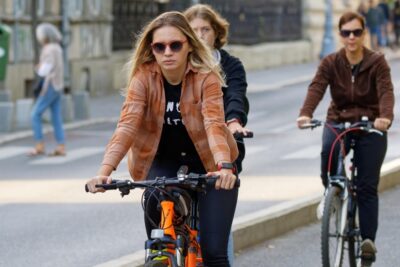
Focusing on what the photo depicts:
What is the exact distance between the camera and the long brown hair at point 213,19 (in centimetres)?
754

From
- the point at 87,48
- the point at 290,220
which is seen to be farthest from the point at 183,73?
the point at 87,48

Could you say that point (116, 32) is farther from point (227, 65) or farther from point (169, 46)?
point (169, 46)

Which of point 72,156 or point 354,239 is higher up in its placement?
point 354,239

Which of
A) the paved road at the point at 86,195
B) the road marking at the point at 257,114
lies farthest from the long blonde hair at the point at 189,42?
the road marking at the point at 257,114

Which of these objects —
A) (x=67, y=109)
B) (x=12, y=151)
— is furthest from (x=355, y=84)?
(x=67, y=109)

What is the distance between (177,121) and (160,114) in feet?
0.29

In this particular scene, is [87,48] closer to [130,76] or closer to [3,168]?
[3,168]

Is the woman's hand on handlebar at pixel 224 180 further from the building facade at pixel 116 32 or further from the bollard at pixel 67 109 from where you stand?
the building facade at pixel 116 32

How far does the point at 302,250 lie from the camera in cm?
1020

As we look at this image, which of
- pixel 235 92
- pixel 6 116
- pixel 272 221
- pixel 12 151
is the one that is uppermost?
pixel 235 92

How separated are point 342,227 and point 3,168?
908cm

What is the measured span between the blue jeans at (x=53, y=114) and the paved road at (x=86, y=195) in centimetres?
35

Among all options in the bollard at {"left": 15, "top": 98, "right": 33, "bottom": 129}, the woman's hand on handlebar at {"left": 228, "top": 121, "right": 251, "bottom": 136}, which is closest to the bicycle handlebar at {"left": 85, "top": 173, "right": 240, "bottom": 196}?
the woman's hand on handlebar at {"left": 228, "top": 121, "right": 251, "bottom": 136}

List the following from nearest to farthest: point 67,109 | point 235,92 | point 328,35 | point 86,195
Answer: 1. point 235,92
2. point 86,195
3. point 67,109
4. point 328,35
